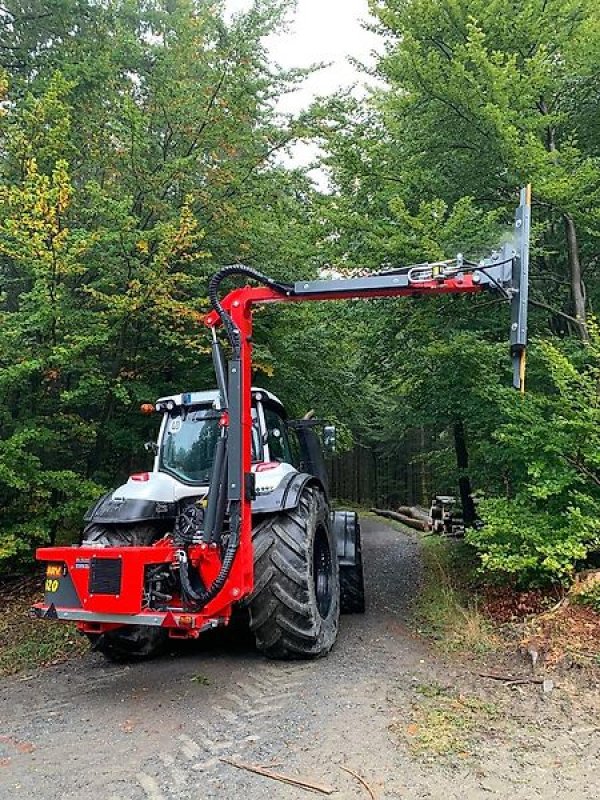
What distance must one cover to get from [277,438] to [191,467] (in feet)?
2.93

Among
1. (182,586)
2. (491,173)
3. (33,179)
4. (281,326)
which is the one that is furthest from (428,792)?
(281,326)

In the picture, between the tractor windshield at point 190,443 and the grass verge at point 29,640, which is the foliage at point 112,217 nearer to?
the grass verge at point 29,640

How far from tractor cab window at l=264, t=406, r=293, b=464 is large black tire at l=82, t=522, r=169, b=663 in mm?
1293

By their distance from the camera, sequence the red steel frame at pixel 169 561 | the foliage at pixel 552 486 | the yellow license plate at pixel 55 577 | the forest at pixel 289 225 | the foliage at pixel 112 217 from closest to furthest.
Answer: the red steel frame at pixel 169 561
the yellow license plate at pixel 55 577
the foliage at pixel 552 486
the forest at pixel 289 225
the foliage at pixel 112 217

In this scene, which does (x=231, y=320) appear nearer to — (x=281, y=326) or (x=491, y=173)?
(x=491, y=173)

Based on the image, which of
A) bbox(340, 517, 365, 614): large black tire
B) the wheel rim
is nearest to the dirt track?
the wheel rim

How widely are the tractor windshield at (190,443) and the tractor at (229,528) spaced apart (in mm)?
10

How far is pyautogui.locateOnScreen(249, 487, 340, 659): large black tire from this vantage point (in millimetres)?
4602

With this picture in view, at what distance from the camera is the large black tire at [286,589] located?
15.1 ft

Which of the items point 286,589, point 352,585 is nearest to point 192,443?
point 286,589

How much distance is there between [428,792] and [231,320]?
3074 mm

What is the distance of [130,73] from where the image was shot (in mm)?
9156

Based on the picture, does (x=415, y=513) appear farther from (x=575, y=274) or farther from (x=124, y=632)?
(x=124, y=632)

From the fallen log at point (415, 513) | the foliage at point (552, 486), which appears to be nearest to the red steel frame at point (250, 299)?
the foliage at point (552, 486)
